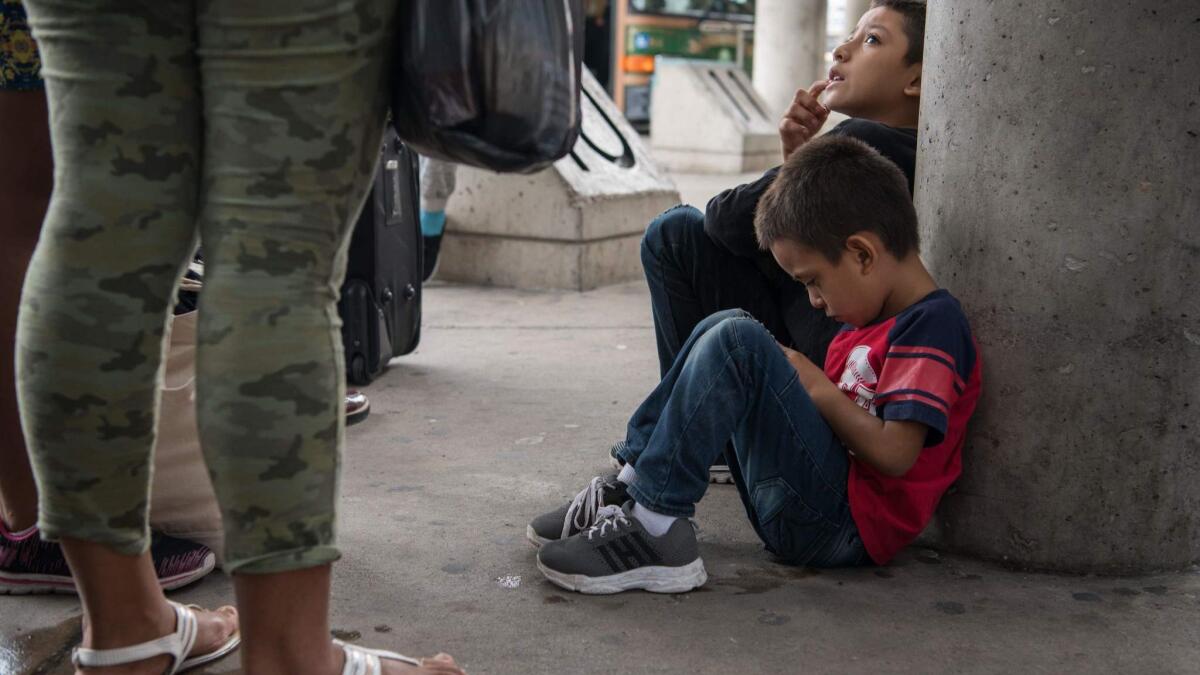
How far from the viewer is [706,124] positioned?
1262 cm

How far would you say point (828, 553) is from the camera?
210 cm

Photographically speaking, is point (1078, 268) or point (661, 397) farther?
point (661, 397)

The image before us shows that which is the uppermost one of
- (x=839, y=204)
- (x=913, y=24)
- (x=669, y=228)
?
(x=913, y=24)

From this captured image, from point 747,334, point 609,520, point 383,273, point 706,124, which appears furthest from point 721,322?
point 706,124

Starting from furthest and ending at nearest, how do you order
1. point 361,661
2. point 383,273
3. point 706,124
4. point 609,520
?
1. point 706,124
2. point 383,273
3. point 609,520
4. point 361,661

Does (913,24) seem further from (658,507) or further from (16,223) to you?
(16,223)

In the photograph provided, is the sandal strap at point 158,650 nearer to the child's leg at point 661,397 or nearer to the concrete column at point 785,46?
the child's leg at point 661,397

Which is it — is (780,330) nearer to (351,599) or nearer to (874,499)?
(874,499)

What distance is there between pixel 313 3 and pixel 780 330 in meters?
1.54

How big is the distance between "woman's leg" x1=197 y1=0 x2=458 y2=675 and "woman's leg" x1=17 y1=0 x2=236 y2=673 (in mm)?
73

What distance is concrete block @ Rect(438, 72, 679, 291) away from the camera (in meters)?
5.05

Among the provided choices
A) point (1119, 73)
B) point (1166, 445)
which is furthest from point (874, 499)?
point (1119, 73)

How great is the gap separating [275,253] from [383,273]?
2229 mm

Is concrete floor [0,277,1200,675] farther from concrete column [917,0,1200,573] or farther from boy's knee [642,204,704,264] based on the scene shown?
boy's knee [642,204,704,264]
